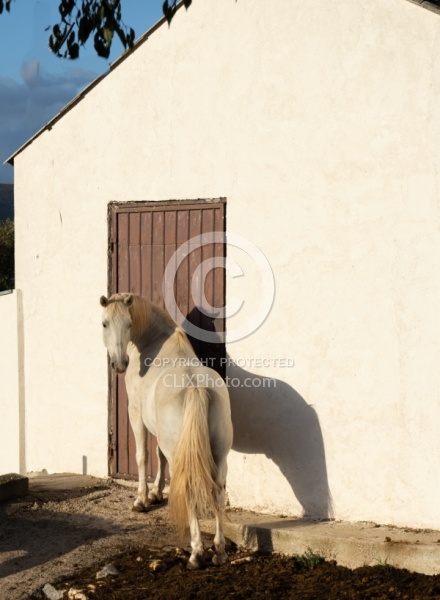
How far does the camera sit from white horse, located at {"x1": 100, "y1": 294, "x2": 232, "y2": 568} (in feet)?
19.4

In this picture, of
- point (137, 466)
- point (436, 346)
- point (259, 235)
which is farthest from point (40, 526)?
point (436, 346)

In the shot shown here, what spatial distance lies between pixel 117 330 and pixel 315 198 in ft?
6.06

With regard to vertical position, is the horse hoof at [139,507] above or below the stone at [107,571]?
above

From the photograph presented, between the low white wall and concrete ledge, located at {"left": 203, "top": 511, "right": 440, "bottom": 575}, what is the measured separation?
3.23m

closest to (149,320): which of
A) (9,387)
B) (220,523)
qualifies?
(220,523)

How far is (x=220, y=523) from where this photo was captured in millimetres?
6160

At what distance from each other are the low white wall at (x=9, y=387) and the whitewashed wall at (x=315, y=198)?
1.20 m

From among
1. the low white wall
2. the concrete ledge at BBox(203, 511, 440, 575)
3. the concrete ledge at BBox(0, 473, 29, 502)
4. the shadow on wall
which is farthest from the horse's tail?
the low white wall

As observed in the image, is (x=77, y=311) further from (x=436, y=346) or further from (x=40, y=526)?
(x=436, y=346)

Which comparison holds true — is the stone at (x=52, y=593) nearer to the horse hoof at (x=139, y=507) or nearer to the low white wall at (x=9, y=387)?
the horse hoof at (x=139, y=507)

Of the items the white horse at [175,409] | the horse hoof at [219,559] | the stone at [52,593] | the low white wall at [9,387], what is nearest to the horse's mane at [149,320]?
the white horse at [175,409]

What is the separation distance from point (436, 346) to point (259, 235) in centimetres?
180

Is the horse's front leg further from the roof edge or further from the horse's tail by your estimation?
the roof edge

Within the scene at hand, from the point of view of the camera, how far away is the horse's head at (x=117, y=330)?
6.67m
